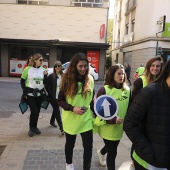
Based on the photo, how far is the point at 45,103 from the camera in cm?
523

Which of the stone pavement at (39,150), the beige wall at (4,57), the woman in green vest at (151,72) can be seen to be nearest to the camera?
the woman in green vest at (151,72)

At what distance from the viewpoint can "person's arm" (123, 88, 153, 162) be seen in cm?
170

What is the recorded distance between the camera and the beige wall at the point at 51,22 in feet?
60.6

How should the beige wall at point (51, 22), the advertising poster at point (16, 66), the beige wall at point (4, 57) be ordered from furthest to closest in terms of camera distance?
the advertising poster at point (16, 66) < the beige wall at point (4, 57) < the beige wall at point (51, 22)

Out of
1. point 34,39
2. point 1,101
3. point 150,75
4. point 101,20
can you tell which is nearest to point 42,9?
point 34,39

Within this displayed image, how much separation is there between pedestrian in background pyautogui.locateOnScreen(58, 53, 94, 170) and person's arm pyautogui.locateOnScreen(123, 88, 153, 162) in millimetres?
1225

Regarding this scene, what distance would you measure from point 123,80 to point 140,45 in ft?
64.4

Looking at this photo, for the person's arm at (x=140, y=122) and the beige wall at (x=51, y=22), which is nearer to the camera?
the person's arm at (x=140, y=122)

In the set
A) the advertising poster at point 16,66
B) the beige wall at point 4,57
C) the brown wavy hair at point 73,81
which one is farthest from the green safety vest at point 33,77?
the beige wall at point 4,57

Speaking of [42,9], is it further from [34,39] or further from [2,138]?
[2,138]

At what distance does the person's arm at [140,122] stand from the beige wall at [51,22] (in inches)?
682

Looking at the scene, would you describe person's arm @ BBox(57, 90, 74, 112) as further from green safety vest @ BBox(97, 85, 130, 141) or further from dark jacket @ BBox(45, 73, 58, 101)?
dark jacket @ BBox(45, 73, 58, 101)

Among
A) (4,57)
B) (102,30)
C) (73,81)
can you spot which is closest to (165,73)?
(73,81)

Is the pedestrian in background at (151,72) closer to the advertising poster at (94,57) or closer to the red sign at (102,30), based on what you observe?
the advertising poster at (94,57)
